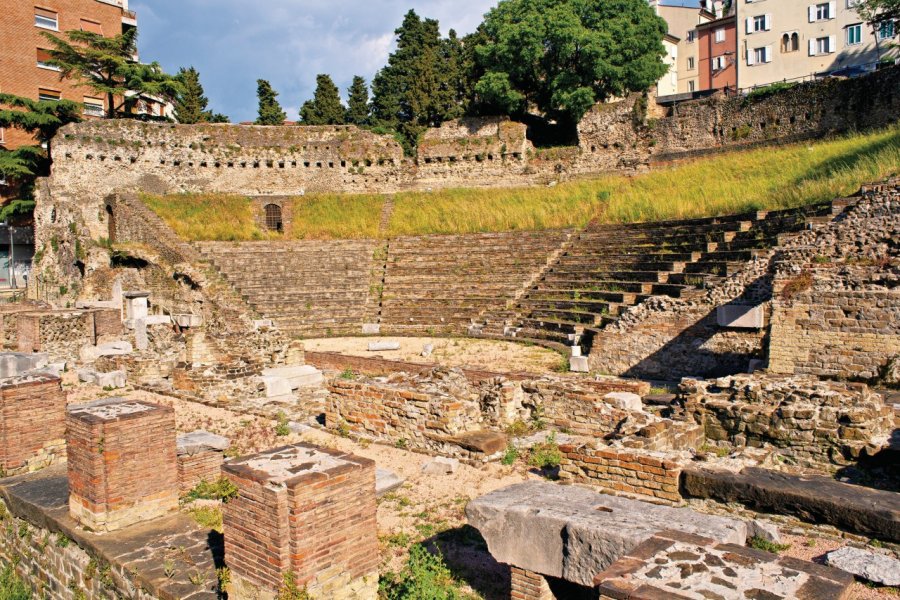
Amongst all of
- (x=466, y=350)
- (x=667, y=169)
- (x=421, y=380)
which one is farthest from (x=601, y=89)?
(x=421, y=380)

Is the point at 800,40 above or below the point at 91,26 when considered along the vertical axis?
below

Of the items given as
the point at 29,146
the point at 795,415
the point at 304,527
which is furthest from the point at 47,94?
the point at 795,415

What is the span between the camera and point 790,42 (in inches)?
1553

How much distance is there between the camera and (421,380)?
10.5 meters

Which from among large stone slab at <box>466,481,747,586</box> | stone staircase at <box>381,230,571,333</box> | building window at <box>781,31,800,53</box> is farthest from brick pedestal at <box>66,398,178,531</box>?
building window at <box>781,31,800,53</box>

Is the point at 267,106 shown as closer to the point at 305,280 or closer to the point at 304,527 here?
the point at 305,280

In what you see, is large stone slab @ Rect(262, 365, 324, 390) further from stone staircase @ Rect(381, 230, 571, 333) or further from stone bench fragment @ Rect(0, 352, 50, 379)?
stone staircase @ Rect(381, 230, 571, 333)

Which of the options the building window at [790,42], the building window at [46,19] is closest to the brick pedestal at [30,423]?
the building window at [46,19]

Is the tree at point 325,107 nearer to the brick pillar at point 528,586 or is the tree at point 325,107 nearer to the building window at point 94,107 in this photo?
the building window at point 94,107

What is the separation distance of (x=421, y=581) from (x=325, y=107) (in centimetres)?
3641

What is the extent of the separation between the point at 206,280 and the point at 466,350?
10.2 meters

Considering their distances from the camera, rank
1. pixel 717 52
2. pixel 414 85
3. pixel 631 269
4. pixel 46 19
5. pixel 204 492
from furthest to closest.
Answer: pixel 717 52, pixel 46 19, pixel 414 85, pixel 631 269, pixel 204 492

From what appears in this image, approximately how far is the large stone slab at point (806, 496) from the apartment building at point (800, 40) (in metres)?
36.1

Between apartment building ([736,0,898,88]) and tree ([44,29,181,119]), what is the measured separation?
31847 mm
